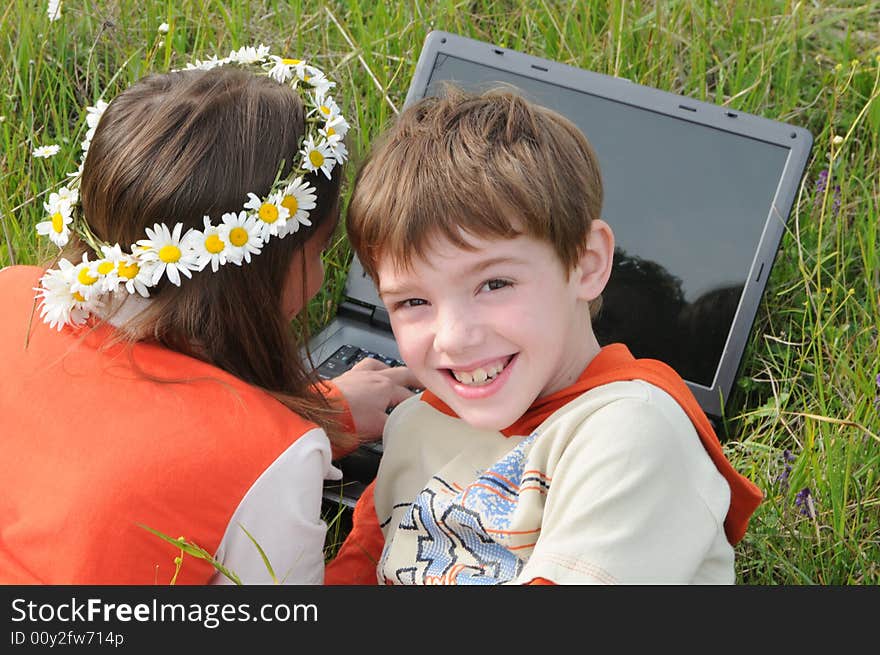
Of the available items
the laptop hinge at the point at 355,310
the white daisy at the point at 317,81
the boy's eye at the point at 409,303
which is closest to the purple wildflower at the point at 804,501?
the boy's eye at the point at 409,303

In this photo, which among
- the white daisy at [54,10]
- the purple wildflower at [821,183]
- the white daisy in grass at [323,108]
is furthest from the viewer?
the white daisy at [54,10]

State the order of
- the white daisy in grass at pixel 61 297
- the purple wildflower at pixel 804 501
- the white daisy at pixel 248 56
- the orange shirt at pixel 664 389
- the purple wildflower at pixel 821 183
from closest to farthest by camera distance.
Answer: the orange shirt at pixel 664 389
the white daisy in grass at pixel 61 297
the white daisy at pixel 248 56
the purple wildflower at pixel 804 501
the purple wildflower at pixel 821 183

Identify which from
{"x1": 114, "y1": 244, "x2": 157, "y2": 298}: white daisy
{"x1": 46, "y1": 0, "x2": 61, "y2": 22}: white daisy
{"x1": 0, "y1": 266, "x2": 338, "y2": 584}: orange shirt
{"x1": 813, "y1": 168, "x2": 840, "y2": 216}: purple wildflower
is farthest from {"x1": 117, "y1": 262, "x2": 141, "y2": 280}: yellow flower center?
{"x1": 813, "y1": 168, "x2": 840, "y2": 216}: purple wildflower

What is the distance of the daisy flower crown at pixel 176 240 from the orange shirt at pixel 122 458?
0.07 meters

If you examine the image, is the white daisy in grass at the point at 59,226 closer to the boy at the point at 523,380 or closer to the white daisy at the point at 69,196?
the white daisy at the point at 69,196

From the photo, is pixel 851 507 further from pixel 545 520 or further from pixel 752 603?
pixel 545 520

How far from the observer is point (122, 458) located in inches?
57.7

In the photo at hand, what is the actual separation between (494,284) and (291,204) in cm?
31

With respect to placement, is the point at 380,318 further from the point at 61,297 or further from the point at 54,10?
the point at 54,10

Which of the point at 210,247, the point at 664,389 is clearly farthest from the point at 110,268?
the point at 664,389

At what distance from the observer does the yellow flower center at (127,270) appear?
1.52m

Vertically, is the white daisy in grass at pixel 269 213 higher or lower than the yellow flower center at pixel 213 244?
higher

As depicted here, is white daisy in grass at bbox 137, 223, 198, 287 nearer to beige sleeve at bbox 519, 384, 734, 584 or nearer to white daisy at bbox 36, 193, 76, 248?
white daisy at bbox 36, 193, 76, 248

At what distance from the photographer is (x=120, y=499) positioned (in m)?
1.46
